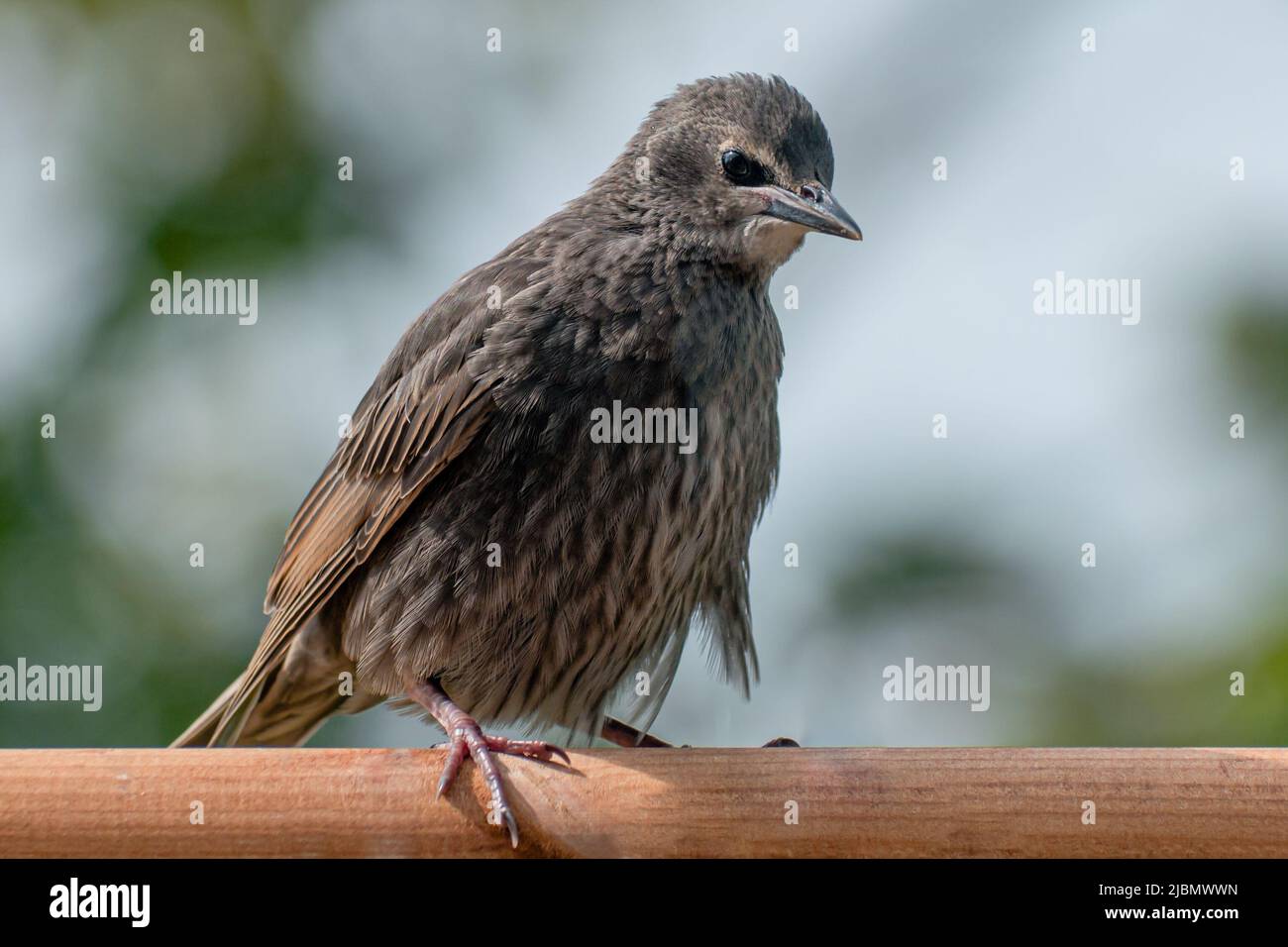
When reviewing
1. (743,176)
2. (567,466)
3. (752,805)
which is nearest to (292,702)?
(567,466)

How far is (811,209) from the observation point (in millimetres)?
3920

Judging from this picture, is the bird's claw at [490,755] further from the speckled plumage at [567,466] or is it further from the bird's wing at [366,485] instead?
the bird's wing at [366,485]

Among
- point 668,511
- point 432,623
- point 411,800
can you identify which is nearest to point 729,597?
point 668,511

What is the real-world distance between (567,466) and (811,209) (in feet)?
3.27

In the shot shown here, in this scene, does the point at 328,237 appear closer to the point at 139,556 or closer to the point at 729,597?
the point at 139,556

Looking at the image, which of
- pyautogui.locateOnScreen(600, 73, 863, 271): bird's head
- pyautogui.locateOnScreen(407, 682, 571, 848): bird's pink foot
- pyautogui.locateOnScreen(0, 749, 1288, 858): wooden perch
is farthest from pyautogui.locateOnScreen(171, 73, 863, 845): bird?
pyautogui.locateOnScreen(0, 749, 1288, 858): wooden perch

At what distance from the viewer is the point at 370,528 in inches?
158

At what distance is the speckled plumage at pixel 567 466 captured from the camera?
381cm

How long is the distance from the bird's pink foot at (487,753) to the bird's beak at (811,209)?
1606mm

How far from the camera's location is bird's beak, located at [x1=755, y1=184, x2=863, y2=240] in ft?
12.6

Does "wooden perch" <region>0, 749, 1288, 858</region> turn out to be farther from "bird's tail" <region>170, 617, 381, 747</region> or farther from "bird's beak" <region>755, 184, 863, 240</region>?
Result: "bird's beak" <region>755, 184, 863, 240</region>

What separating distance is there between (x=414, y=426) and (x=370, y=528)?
321mm

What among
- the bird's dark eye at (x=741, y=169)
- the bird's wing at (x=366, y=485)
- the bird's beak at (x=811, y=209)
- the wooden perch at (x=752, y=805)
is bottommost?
the wooden perch at (x=752, y=805)

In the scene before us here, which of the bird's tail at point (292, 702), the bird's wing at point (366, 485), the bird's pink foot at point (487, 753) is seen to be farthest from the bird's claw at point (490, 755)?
the bird's tail at point (292, 702)
